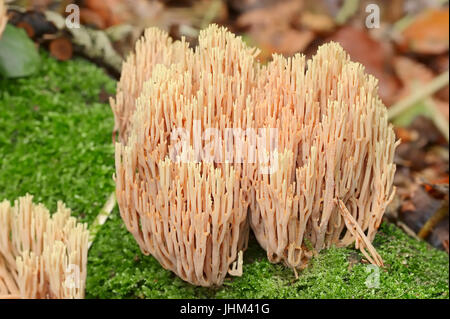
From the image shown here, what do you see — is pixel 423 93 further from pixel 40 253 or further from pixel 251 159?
pixel 40 253

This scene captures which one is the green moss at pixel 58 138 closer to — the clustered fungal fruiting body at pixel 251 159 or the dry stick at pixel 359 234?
the clustered fungal fruiting body at pixel 251 159

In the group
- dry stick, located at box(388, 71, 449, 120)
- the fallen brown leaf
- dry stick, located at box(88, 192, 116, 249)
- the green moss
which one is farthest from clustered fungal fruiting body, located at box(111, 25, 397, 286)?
the fallen brown leaf

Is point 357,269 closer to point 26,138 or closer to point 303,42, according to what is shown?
point 303,42

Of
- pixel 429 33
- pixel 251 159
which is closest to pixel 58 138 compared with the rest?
pixel 251 159

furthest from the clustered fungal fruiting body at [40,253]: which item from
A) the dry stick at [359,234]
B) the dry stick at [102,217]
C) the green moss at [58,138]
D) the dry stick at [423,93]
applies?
the dry stick at [423,93]

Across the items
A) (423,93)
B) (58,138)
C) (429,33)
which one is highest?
(429,33)

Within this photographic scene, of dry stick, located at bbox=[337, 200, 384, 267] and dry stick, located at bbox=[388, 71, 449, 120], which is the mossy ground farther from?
dry stick, located at bbox=[388, 71, 449, 120]

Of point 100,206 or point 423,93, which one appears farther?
point 423,93

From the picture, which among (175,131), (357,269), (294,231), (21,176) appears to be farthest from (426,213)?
(21,176)
